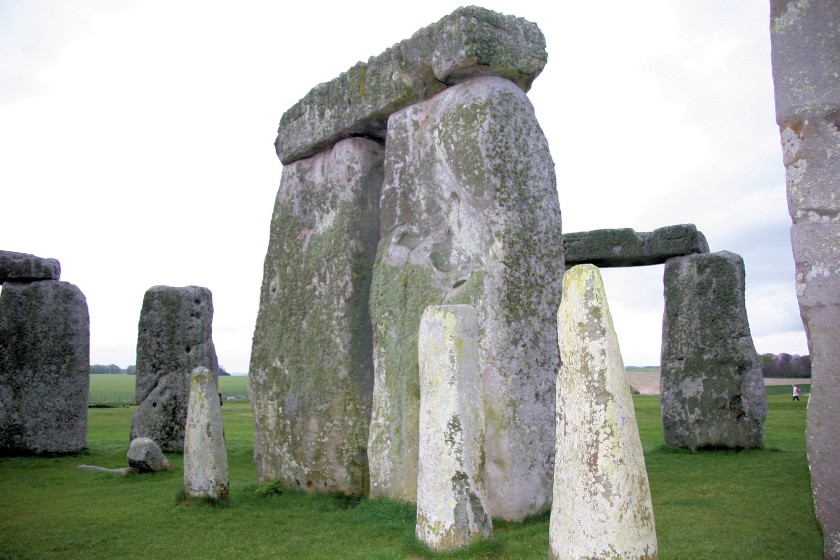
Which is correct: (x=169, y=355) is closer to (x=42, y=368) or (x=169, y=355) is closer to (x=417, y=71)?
(x=42, y=368)

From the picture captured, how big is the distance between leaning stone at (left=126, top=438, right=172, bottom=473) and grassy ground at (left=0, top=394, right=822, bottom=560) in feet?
0.85

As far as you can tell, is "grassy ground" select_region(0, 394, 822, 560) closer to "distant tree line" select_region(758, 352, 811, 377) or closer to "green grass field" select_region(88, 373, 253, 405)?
"green grass field" select_region(88, 373, 253, 405)

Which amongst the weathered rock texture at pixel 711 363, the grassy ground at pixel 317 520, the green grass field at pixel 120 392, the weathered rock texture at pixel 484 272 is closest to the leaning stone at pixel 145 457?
the grassy ground at pixel 317 520

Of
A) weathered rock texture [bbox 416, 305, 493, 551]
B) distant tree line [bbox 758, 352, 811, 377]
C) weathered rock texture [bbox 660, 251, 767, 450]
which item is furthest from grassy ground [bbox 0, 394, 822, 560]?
distant tree line [bbox 758, 352, 811, 377]

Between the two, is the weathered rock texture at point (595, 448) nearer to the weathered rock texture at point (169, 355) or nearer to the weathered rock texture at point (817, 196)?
the weathered rock texture at point (817, 196)

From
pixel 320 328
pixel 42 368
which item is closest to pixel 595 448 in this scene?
pixel 320 328

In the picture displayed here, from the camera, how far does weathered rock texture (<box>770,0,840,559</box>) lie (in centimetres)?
459

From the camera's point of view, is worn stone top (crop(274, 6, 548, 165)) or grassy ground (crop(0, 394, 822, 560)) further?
worn stone top (crop(274, 6, 548, 165))

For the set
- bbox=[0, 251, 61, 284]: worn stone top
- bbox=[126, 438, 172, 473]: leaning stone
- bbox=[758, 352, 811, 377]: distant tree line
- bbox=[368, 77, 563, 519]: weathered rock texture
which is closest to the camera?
bbox=[368, 77, 563, 519]: weathered rock texture

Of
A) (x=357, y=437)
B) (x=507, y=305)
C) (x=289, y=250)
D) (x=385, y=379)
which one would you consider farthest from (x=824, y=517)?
(x=289, y=250)

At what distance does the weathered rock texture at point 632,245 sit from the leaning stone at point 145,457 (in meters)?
7.83

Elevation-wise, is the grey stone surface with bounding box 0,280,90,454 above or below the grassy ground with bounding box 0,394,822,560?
above

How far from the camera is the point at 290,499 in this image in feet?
27.5

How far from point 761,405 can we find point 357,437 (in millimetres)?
Answer: 7366
